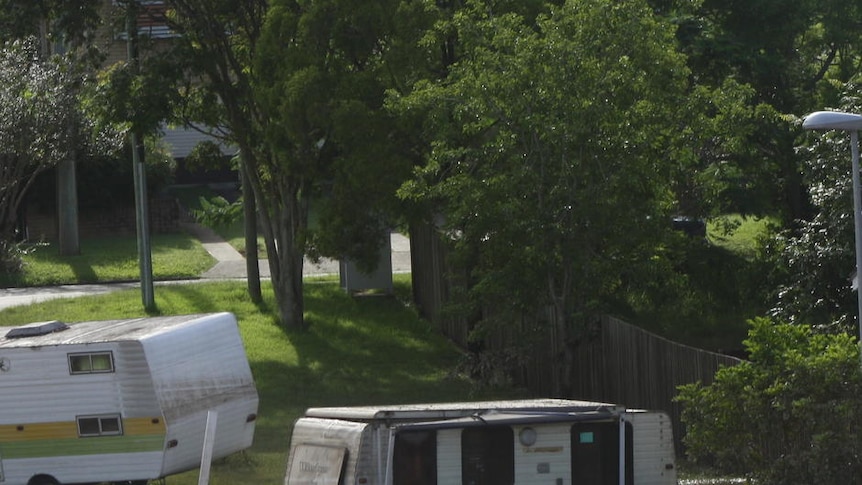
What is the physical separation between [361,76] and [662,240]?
708 cm

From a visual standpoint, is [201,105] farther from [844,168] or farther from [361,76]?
[844,168]

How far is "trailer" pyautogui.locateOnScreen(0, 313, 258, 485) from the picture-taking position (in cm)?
1493

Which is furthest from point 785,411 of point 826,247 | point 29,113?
point 29,113

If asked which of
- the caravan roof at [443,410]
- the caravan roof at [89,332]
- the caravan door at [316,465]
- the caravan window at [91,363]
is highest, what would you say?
the caravan roof at [89,332]

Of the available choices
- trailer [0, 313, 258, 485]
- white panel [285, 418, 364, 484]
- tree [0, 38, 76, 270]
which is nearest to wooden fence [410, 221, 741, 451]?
trailer [0, 313, 258, 485]

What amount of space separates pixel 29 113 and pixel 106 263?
5135mm

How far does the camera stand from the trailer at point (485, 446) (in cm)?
1067

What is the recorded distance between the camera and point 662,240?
704 inches

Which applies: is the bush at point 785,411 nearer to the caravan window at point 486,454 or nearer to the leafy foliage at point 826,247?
the caravan window at point 486,454

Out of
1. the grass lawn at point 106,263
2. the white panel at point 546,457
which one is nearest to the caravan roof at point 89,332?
the white panel at point 546,457

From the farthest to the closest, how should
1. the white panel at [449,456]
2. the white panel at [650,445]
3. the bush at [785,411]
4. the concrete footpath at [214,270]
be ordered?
the concrete footpath at [214,270], the bush at [785,411], the white panel at [650,445], the white panel at [449,456]

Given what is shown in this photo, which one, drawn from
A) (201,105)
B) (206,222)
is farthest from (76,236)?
(201,105)

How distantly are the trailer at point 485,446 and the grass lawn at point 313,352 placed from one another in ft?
16.4

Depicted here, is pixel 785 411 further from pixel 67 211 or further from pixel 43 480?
pixel 67 211
